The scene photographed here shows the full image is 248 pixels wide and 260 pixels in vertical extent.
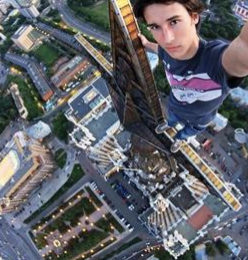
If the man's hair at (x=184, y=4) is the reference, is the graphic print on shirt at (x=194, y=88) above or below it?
below

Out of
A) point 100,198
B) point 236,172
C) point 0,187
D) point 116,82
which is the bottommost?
point 236,172

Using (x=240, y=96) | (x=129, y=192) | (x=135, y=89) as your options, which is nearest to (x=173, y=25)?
(x=135, y=89)

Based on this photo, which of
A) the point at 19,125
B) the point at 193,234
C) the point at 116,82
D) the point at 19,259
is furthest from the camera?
the point at 19,125

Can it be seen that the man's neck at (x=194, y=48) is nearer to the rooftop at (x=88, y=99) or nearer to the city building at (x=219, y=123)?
the city building at (x=219, y=123)

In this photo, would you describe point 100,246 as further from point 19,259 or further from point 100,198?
point 19,259

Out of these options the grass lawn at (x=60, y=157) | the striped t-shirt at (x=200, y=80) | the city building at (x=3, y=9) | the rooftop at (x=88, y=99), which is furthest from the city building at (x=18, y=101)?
the striped t-shirt at (x=200, y=80)

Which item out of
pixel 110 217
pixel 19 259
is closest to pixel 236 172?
pixel 110 217

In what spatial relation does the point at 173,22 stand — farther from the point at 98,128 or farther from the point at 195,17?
the point at 98,128
